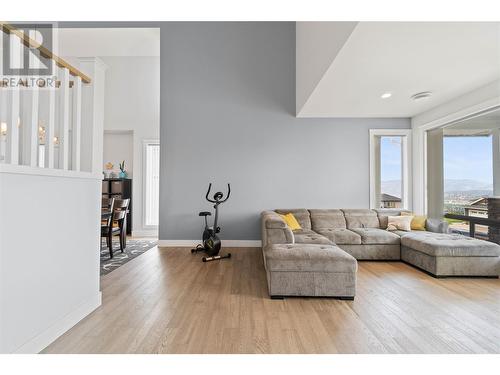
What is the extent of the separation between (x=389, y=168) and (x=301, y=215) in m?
2.12

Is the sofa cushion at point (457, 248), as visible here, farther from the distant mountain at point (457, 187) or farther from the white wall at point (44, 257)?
the white wall at point (44, 257)

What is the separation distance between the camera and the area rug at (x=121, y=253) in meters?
3.94

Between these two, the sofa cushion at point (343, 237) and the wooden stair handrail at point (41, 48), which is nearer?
the wooden stair handrail at point (41, 48)

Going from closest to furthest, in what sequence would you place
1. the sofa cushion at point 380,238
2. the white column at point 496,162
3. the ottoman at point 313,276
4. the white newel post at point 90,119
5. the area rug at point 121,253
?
the white newel post at point 90,119 < the ottoman at point 313,276 < the area rug at point 121,253 < the white column at point 496,162 < the sofa cushion at point 380,238

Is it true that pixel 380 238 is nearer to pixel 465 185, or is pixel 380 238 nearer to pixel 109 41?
pixel 465 185

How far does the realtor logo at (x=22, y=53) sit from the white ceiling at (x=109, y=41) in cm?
437

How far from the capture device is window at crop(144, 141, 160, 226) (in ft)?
22.7

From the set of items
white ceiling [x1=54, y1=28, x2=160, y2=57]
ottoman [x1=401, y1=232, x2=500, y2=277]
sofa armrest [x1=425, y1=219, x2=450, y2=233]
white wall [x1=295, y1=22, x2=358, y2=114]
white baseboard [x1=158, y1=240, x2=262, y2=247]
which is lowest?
white baseboard [x1=158, y1=240, x2=262, y2=247]

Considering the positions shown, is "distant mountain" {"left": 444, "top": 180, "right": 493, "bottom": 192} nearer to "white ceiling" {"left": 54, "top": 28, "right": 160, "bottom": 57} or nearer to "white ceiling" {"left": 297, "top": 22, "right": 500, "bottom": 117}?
"white ceiling" {"left": 297, "top": 22, "right": 500, "bottom": 117}

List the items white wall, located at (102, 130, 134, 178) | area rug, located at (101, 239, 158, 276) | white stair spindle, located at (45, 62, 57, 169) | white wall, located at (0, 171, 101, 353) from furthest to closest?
white wall, located at (102, 130, 134, 178) → area rug, located at (101, 239, 158, 276) → white stair spindle, located at (45, 62, 57, 169) → white wall, located at (0, 171, 101, 353)

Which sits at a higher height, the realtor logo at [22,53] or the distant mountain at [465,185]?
the realtor logo at [22,53]

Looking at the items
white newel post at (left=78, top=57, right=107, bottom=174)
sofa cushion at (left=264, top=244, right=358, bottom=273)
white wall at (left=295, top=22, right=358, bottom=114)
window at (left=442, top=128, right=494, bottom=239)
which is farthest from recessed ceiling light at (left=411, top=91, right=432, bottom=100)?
white newel post at (left=78, top=57, right=107, bottom=174)

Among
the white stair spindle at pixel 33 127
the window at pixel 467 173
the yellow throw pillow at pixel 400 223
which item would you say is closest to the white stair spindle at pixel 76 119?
the white stair spindle at pixel 33 127

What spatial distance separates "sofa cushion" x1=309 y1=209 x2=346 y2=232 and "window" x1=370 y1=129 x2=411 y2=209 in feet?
2.92
